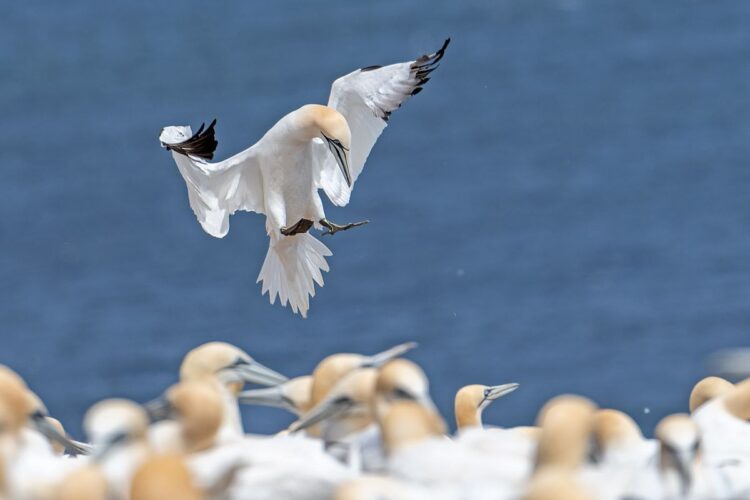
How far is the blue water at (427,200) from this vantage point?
21891mm

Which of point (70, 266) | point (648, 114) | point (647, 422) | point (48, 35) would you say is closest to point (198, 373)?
point (647, 422)

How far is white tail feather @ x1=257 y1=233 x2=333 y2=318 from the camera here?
37.6 feet

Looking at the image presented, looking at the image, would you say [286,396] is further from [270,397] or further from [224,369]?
[224,369]

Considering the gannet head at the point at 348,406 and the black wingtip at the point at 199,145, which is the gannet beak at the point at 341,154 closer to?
the black wingtip at the point at 199,145

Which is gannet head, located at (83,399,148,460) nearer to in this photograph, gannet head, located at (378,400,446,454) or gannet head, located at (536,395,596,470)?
gannet head, located at (378,400,446,454)

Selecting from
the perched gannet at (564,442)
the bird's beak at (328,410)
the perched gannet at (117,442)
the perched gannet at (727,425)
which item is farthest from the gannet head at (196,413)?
the perched gannet at (727,425)

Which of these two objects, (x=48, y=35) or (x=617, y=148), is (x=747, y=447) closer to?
(x=617, y=148)

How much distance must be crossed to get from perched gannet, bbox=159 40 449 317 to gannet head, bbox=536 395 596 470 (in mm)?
4713

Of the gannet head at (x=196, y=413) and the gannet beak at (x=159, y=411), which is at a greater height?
the gannet beak at (x=159, y=411)

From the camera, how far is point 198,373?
726 cm

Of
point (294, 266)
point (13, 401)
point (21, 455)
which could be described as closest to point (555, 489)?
point (21, 455)

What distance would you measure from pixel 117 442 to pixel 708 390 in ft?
9.52

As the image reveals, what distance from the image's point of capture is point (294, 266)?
11531 millimetres

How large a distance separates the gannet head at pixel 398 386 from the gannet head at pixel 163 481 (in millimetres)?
949
